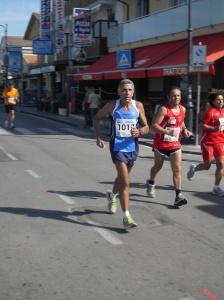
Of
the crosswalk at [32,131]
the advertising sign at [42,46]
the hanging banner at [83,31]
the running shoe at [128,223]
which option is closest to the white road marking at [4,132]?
the crosswalk at [32,131]

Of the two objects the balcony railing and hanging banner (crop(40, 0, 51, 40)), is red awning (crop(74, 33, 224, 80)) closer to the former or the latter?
the balcony railing

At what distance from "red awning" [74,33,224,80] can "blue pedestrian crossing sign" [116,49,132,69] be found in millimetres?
235

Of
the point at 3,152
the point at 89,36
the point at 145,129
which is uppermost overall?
the point at 89,36

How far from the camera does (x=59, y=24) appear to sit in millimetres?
39344

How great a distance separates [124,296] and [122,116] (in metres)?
2.76

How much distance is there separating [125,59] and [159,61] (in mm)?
2534

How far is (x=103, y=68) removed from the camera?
87.1 feet

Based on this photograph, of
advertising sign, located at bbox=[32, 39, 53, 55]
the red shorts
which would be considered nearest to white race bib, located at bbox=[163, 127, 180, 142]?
the red shorts

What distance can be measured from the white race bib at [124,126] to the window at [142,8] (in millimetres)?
20810

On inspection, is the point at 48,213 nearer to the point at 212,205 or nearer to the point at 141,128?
the point at 141,128

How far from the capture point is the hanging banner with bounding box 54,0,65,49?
38656 millimetres

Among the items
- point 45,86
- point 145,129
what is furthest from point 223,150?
point 45,86

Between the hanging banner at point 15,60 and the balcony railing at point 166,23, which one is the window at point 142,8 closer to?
the balcony railing at point 166,23

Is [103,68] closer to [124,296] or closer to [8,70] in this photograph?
[124,296]
